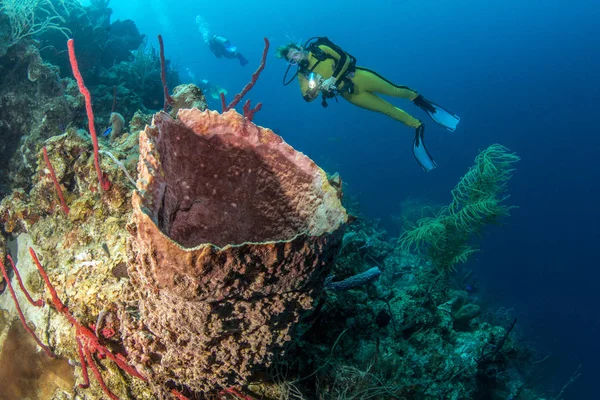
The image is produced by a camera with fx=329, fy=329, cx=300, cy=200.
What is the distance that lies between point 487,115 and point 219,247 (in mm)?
65282

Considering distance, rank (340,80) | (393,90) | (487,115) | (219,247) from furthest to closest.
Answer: (487,115) < (393,90) < (340,80) < (219,247)

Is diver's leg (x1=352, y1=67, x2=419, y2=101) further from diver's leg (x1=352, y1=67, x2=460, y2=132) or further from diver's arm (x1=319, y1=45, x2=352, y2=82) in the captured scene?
diver's arm (x1=319, y1=45, x2=352, y2=82)

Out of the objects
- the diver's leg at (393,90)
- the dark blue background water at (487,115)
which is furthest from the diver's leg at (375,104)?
the dark blue background water at (487,115)

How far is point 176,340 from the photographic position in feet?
5.12

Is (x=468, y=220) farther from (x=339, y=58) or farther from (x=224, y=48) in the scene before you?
(x=224, y=48)

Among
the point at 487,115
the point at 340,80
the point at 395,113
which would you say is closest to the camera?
the point at 340,80

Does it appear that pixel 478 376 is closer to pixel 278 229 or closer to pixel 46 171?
pixel 278 229

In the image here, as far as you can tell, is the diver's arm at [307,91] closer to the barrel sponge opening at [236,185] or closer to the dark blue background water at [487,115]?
the dark blue background water at [487,115]

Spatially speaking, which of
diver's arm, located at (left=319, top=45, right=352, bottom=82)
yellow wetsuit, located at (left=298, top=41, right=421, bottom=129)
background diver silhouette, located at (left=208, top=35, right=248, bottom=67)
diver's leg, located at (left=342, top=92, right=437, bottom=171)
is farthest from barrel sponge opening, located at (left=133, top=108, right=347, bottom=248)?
background diver silhouette, located at (left=208, top=35, right=248, bottom=67)

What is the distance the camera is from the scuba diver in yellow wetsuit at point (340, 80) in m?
6.18

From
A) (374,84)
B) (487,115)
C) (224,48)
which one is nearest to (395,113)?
(374,84)

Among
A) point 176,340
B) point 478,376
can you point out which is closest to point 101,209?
point 176,340

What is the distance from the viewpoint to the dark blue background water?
2553 cm

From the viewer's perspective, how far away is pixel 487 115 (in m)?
56.4
